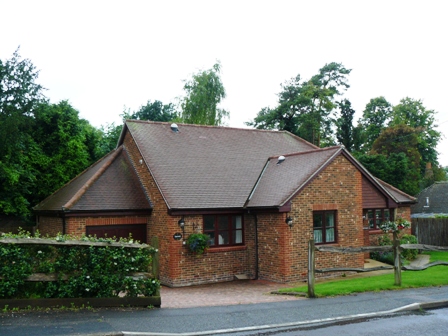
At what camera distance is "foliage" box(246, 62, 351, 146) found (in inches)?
1923

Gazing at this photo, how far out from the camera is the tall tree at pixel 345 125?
52.0m

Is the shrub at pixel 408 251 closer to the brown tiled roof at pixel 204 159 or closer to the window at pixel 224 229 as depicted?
the brown tiled roof at pixel 204 159

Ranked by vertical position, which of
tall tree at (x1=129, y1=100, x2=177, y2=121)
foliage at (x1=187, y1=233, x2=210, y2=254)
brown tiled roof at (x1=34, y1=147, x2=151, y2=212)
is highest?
tall tree at (x1=129, y1=100, x2=177, y2=121)

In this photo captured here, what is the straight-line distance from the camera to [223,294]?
1471cm

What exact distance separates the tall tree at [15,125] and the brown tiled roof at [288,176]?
406 inches

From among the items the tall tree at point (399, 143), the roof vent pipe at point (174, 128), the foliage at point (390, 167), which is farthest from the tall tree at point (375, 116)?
the roof vent pipe at point (174, 128)

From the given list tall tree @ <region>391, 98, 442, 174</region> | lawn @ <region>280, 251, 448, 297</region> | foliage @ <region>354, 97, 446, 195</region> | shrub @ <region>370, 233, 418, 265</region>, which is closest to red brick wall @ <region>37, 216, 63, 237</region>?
lawn @ <region>280, 251, 448, 297</region>

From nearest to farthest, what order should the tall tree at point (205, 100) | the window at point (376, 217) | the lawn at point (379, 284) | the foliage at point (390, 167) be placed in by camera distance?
Answer: the lawn at point (379, 284) < the window at point (376, 217) < the foliage at point (390, 167) < the tall tree at point (205, 100)

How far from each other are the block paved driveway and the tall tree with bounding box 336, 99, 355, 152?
3719 cm

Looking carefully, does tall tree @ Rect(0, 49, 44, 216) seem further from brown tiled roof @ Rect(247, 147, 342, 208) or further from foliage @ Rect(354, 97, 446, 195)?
foliage @ Rect(354, 97, 446, 195)

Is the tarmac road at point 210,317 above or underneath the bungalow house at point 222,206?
underneath

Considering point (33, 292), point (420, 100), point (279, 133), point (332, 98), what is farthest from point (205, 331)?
point (420, 100)

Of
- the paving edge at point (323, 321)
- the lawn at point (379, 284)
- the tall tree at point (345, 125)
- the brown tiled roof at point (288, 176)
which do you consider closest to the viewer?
the paving edge at point (323, 321)

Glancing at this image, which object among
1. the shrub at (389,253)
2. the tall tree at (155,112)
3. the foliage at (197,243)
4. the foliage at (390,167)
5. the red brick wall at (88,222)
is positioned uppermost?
the tall tree at (155,112)
